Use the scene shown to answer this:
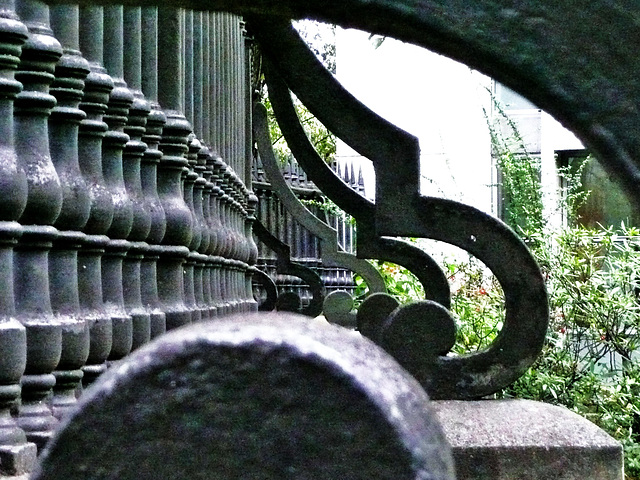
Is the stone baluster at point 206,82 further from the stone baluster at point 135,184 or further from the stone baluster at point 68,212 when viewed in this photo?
the stone baluster at point 68,212

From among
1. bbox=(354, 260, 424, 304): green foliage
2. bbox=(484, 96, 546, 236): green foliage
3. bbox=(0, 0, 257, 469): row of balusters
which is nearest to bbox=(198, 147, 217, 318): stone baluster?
bbox=(0, 0, 257, 469): row of balusters

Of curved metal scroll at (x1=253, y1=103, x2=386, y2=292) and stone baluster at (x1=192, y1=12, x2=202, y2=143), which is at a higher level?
stone baluster at (x1=192, y1=12, x2=202, y2=143)

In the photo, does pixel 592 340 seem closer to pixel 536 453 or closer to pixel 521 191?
pixel 521 191

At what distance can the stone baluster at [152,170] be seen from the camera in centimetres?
323

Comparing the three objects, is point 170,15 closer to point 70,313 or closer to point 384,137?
point 384,137

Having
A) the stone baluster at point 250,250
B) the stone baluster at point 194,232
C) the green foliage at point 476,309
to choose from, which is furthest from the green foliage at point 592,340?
the stone baluster at point 250,250

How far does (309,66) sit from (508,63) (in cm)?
224

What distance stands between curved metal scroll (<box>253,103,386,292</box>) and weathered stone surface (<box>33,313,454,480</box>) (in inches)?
219

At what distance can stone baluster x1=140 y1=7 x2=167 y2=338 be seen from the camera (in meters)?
3.23

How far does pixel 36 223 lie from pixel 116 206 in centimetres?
49

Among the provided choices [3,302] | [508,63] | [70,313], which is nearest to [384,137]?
[70,313]

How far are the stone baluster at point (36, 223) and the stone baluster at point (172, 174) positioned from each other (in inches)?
41.2

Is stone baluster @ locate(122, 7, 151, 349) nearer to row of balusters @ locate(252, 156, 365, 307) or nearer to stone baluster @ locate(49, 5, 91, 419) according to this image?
stone baluster @ locate(49, 5, 91, 419)

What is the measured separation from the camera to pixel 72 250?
253cm
